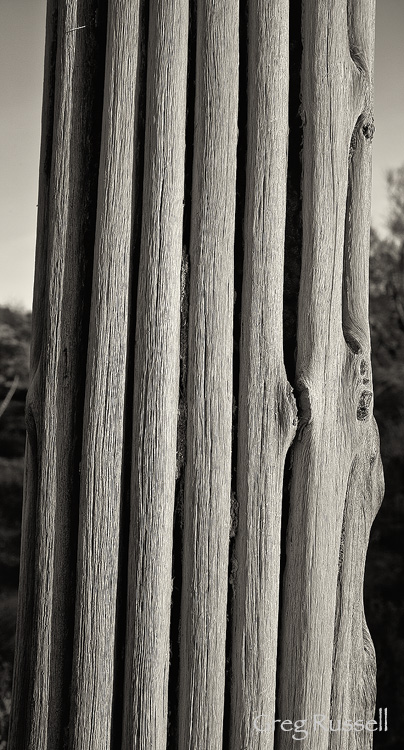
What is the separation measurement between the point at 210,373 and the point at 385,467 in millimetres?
2690

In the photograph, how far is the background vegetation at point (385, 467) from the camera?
3109 mm

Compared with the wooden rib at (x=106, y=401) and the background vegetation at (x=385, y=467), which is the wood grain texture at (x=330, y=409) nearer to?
the wooden rib at (x=106, y=401)

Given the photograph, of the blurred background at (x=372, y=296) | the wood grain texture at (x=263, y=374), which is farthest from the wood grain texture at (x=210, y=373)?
the blurred background at (x=372, y=296)

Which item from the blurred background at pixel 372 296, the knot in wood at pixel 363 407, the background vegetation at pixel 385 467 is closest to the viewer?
the knot in wood at pixel 363 407

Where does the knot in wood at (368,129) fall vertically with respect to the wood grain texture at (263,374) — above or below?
above

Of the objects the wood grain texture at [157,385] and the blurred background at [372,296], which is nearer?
the wood grain texture at [157,385]

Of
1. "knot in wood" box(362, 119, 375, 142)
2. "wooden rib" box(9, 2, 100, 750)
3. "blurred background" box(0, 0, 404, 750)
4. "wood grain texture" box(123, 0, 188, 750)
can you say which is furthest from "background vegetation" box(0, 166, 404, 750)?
"knot in wood" box(362, 119, 375, 142)

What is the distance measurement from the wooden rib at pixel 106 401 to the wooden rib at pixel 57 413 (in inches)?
1.7

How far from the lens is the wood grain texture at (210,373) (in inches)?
40.5

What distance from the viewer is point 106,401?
1056 mm

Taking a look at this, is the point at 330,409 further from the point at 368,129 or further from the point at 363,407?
the point at 368,129

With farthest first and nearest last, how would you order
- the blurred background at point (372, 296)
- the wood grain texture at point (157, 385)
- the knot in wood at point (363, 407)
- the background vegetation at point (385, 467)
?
the blurred background at point (372, 296) → the background vegetation at point (385, 467) → the knot in wood at point (363, 407) → the wood grain texture at point (157, 385)

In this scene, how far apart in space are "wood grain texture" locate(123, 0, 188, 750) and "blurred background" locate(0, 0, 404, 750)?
235cm

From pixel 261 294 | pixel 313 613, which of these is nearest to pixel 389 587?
pixel 313 613
